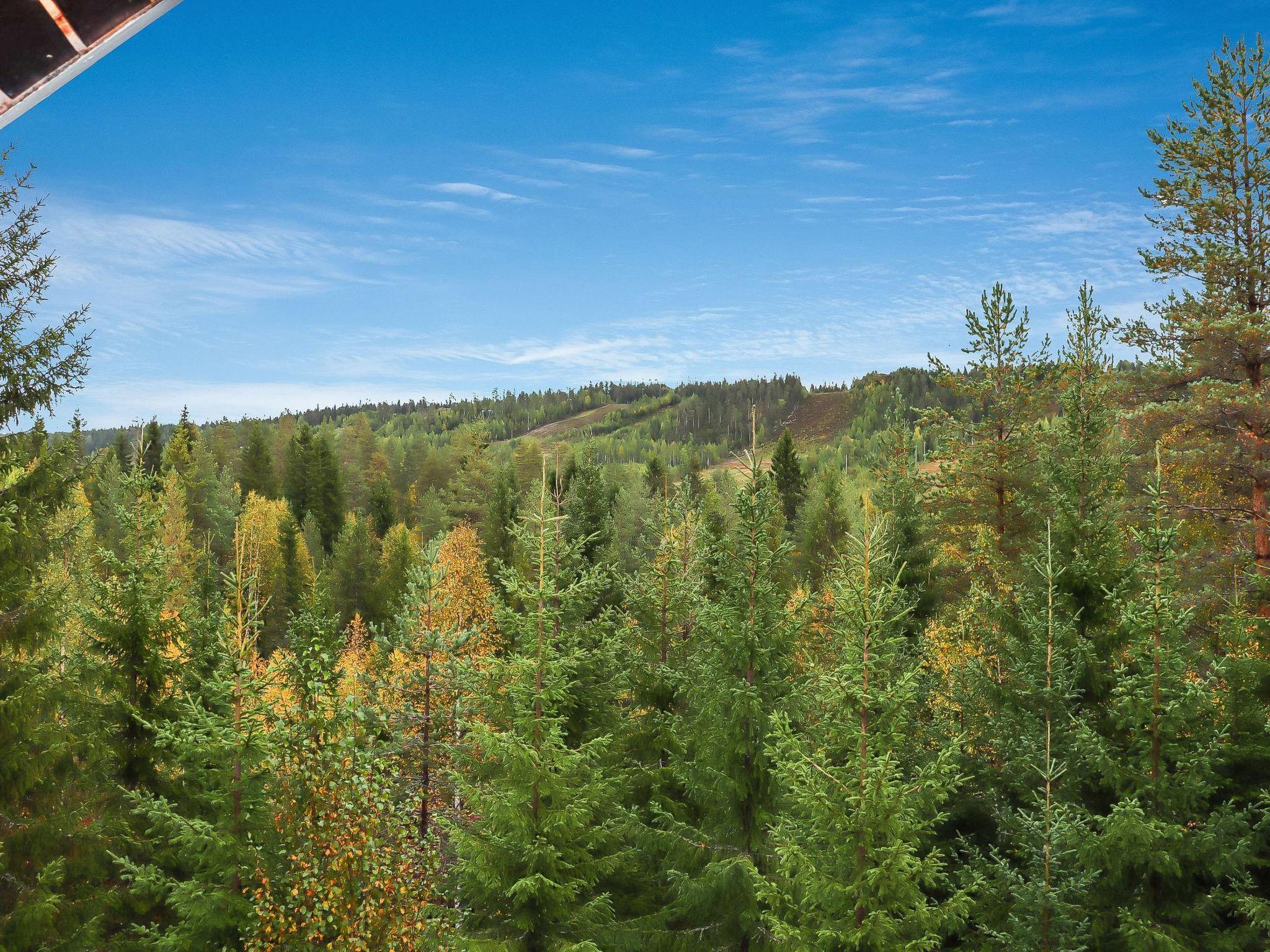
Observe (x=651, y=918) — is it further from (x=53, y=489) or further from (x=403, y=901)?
(x=53, y=489)

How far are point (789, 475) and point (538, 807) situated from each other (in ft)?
182

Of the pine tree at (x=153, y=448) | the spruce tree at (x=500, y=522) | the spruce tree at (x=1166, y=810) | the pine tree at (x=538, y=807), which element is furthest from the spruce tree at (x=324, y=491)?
the spruce tree at (x=1166, y=810)

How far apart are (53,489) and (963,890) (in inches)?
580

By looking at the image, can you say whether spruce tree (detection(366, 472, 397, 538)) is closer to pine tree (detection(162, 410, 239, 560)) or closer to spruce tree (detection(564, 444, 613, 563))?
pine tree (detection(162, 410, 239, 560))

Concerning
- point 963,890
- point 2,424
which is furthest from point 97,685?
point 963,890

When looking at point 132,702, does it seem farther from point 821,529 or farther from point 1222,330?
point 821,529

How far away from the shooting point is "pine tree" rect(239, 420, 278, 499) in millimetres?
73438

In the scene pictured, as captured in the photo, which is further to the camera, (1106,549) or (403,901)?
(1106,549)

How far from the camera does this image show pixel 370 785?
1248cm

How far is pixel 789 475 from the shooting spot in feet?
218

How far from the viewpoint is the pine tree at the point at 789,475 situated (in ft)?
217

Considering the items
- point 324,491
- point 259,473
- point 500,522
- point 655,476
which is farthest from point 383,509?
point 500,522

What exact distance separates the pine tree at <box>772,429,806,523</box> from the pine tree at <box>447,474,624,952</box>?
52.2 m

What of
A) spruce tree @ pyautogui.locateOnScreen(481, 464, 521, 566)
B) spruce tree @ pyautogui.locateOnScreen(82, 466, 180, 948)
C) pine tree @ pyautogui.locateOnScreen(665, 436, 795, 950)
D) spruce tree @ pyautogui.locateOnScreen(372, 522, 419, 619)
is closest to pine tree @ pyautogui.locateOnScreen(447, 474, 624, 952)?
pine tree @ pyautogui.locateOnScreen(665, 436, 795, 950)
